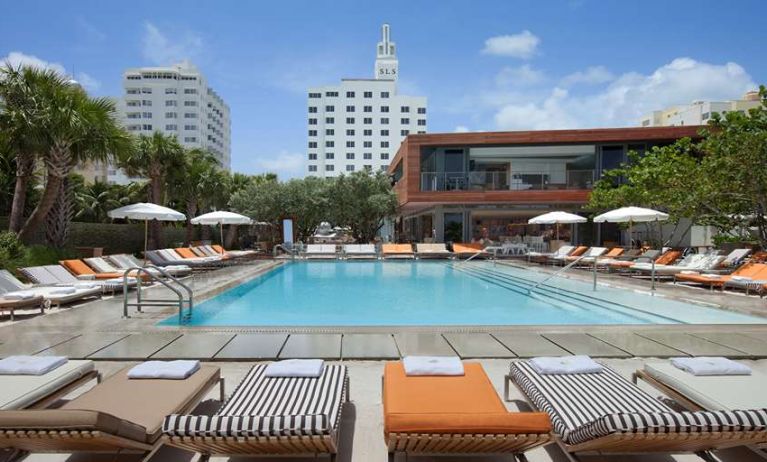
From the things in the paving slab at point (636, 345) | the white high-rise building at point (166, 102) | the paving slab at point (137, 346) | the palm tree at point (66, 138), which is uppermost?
the white high-rise building at point (166, 102)

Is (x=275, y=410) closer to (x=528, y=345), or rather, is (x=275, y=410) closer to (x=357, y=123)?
(x=528, y=345)

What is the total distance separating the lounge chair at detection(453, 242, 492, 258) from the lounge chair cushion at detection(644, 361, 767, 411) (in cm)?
1775

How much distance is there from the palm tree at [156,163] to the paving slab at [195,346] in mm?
17565

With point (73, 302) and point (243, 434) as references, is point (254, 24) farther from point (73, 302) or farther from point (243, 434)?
point (243, 434)

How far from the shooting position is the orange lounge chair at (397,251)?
22.9m

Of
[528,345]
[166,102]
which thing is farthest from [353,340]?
[166,102]

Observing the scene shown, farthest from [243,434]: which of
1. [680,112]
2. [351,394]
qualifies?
Answer: [680,112]

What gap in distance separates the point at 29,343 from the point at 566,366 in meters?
6.46

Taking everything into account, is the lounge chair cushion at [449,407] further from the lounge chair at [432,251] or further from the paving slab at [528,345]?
the lounge chair at [432,251]

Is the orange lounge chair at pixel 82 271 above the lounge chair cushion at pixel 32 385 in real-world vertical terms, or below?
above

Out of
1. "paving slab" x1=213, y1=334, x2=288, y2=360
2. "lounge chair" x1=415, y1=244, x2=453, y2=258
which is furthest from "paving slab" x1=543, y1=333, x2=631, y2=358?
"lounge chair" x1=415, y1=244, x2=453, y2=258

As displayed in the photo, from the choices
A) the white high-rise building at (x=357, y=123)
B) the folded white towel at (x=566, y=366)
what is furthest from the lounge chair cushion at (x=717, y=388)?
the white high-rise building at (x=357, y=123)

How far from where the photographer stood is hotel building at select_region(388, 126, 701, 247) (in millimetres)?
25734

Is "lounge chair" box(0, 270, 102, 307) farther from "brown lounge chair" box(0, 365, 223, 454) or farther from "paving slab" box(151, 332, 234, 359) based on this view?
"brown lounge chair" box(0, 365, 223, 454)
